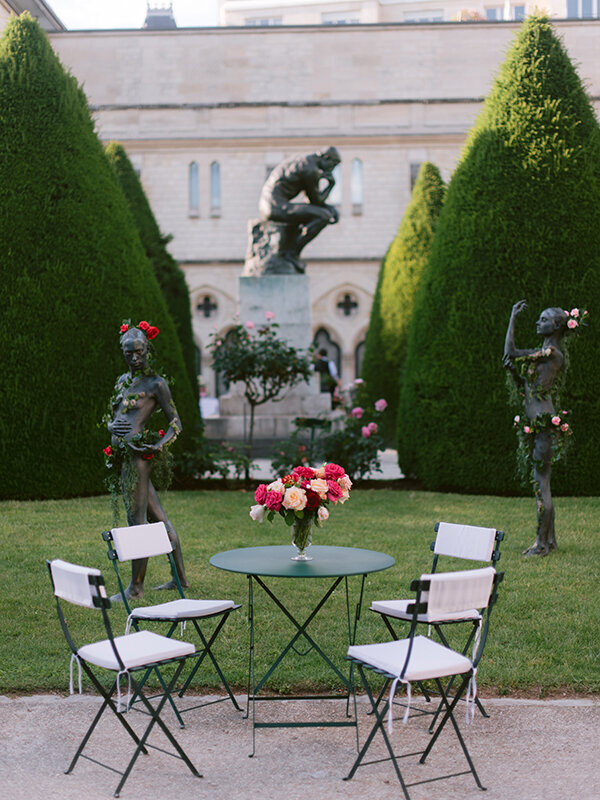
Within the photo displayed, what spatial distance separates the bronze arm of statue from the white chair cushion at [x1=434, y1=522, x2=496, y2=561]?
3060 millimetres

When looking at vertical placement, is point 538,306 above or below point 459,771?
above

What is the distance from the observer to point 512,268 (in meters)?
11.1

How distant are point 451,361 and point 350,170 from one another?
24.1m

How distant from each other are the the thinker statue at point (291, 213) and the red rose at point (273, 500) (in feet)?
32.3

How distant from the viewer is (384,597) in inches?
238

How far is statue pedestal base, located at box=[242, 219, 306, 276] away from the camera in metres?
13.9

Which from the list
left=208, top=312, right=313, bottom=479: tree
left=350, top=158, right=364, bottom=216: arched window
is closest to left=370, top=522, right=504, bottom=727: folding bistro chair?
left=208, top=312, right=313, bottom=479: tree

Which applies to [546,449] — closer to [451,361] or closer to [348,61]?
[451,361]

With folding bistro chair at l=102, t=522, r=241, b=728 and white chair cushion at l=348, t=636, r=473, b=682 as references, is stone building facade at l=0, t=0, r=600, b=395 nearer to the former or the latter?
folding bistro chair at l=102, t=522, r=241, b=728

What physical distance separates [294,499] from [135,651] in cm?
102

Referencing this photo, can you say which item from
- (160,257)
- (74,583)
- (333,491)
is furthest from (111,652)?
(160,257)

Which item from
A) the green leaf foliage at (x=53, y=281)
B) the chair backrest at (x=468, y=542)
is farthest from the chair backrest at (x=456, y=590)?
the green leaf foliage at (x=53, y=281)

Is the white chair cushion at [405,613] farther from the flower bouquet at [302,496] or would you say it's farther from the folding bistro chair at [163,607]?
the folding bistro chair at [163,607]

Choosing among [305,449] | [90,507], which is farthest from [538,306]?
[90,507]
